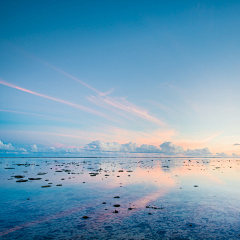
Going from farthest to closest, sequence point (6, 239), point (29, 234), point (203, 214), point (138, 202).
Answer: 1. point (138, 202)
2. point (203, 214)
3. point (29, 234)
4. point (6, 239)

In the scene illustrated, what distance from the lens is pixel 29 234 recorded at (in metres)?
9.98

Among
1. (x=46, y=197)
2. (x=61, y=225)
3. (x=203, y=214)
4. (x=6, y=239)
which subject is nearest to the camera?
(x=6, y=239)

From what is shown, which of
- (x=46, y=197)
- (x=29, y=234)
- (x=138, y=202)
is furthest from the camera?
(x=46, y=197)

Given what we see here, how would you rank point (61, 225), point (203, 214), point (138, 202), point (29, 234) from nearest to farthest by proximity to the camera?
point (29, 234)
point (61, 225)
point (203, 214)
point (138, 202)

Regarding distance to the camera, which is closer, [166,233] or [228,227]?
[166,233]

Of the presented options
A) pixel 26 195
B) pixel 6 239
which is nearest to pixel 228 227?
pixel 6 239

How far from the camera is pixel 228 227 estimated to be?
11.3 m

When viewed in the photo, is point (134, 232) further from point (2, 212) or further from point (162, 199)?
point (2, 212)

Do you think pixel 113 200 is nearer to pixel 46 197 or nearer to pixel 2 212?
pixel 46 197

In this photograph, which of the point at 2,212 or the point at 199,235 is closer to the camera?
the point at 199,235

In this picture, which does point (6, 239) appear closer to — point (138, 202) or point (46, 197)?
point (46, 197)

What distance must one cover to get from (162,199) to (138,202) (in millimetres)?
2846

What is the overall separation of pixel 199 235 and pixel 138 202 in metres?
7.67

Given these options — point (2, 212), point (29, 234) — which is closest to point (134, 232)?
point (29, 234)
